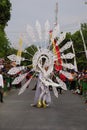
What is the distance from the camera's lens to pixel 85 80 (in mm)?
33281

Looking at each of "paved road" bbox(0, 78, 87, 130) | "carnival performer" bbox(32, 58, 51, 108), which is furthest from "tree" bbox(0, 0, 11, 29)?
"paved road" bbox(0, 78, 87, 130)

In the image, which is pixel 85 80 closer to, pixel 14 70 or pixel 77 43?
pixel 14 70

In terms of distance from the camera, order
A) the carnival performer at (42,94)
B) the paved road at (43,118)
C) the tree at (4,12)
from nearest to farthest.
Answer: the paved road at (43,118)
the carnival performer at (42,94)
the tree at (4,12)

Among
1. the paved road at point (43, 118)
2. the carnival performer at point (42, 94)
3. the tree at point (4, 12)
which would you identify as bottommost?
the paved road at point (43, 118)

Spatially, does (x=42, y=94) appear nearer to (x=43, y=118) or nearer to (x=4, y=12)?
(x=43, y=118)

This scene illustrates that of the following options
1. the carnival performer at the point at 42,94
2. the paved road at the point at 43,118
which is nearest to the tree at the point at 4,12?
the carnival performer at the point at 42,94

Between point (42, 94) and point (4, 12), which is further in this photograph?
point (4, 12)

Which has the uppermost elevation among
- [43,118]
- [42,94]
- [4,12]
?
[4,12]

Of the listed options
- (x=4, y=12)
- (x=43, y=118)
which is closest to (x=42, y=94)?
(x=43, y=118)

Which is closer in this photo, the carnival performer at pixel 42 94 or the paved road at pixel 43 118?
the paved road at pixel 43 118

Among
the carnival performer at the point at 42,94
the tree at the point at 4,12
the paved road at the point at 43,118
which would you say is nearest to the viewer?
the paved road at the point at 43,118

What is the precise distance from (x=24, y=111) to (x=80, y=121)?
4309 millimetres

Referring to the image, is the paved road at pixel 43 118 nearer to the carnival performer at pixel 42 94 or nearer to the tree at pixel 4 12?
the carnival performer at pixel 42 94

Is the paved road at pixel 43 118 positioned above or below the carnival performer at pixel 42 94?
below
